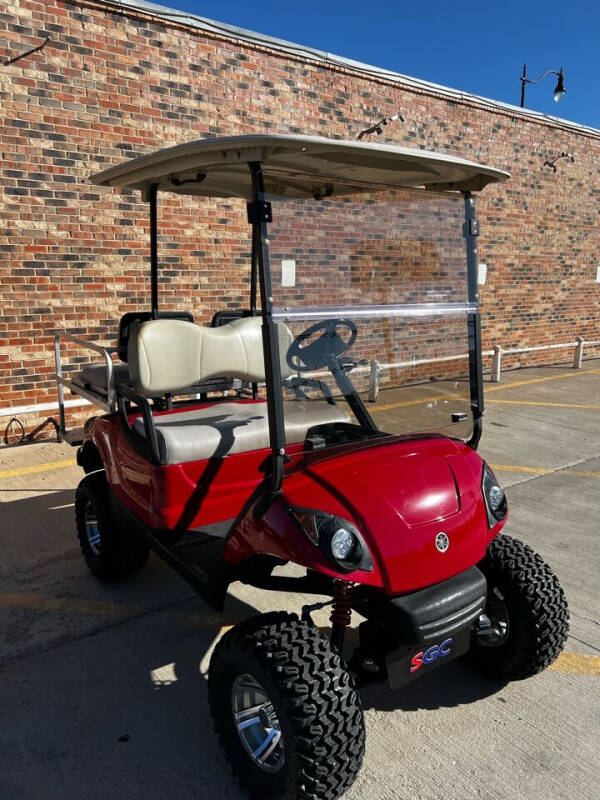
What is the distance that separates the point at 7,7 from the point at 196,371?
3917mm

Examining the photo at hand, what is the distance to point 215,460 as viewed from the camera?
2926mm

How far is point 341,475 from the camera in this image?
2117 millimetres

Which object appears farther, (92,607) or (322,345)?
(92,607)

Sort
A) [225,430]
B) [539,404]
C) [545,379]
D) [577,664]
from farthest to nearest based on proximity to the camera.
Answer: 1. [545,379]
2. [539,404]
3. [225,430]
4. [577,664]

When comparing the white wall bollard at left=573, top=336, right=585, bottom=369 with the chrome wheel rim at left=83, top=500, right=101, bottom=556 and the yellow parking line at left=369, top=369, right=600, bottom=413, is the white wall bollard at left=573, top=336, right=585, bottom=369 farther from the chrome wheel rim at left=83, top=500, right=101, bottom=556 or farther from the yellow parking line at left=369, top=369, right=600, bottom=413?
the chrome wheel rim at left=83, top=500, right=101, bottom=556

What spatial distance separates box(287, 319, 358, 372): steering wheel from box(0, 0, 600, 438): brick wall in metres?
3.08

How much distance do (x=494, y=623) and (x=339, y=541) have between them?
3.21 feet

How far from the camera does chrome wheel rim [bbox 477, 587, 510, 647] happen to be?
2.45 metres

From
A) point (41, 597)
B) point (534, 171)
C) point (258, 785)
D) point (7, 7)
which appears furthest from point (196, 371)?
point (534, 171)

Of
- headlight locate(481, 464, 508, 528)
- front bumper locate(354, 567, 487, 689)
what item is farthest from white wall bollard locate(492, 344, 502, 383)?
front bumper locate(354, 567, 487, 689)

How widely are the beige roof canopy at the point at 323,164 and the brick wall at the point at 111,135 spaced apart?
9.82ft

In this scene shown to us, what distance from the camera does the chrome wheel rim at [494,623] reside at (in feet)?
8.03

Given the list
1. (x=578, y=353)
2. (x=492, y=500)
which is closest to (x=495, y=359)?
(x=578, y=353)

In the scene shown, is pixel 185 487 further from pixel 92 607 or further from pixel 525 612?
pixel 525 612
